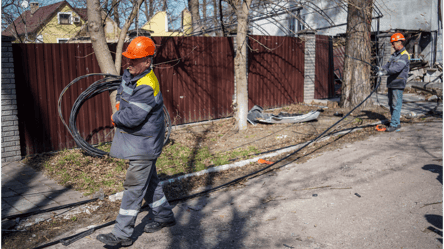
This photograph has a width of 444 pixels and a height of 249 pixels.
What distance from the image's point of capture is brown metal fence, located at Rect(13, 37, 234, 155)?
267 inches

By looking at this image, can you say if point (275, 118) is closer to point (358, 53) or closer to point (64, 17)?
point (358, 53)

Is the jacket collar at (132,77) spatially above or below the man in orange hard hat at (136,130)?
above

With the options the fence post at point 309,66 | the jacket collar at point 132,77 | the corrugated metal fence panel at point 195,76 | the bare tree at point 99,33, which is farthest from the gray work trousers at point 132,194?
the fence post at point 309,66

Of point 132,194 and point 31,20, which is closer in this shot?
point 132,194

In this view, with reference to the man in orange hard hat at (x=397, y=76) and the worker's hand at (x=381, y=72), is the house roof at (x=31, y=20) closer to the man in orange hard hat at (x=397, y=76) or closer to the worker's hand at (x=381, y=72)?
the worker's hand at (x=381, y=72)

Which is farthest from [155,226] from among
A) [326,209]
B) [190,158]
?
[190,158]

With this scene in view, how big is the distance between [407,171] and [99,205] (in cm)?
449

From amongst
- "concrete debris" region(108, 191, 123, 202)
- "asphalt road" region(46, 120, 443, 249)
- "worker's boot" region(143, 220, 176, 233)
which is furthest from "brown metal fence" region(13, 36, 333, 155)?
"worker's boot" region(143, 220, 176, 233)

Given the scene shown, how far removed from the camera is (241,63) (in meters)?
7.98

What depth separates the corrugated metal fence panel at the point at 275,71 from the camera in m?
10.7

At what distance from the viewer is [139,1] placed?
636 cm

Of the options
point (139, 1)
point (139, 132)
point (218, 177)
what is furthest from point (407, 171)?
point (139, 1)

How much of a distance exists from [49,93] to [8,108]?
792 millimetres

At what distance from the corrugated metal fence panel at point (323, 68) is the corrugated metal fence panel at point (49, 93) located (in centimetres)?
822
